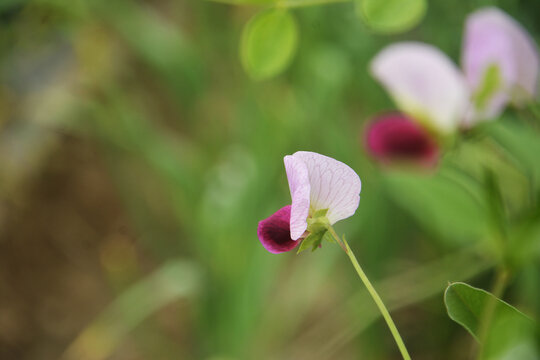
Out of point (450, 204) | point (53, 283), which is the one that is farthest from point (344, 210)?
point (53, 283)

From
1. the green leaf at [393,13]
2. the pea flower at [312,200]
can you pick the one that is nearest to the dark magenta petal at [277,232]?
the pea flower at [312,200]

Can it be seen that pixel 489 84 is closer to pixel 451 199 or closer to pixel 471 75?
pixel 471 75

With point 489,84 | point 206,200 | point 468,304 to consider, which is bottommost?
point 468,304

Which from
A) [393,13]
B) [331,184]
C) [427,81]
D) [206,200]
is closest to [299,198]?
[331,184]

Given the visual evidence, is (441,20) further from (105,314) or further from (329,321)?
(105,314)

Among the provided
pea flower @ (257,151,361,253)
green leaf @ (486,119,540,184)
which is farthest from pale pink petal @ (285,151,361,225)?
green leaf @ (486,119,540,184)

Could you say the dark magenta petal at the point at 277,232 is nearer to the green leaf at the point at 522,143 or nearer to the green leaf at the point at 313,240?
the green leaf at the point at 313,240
